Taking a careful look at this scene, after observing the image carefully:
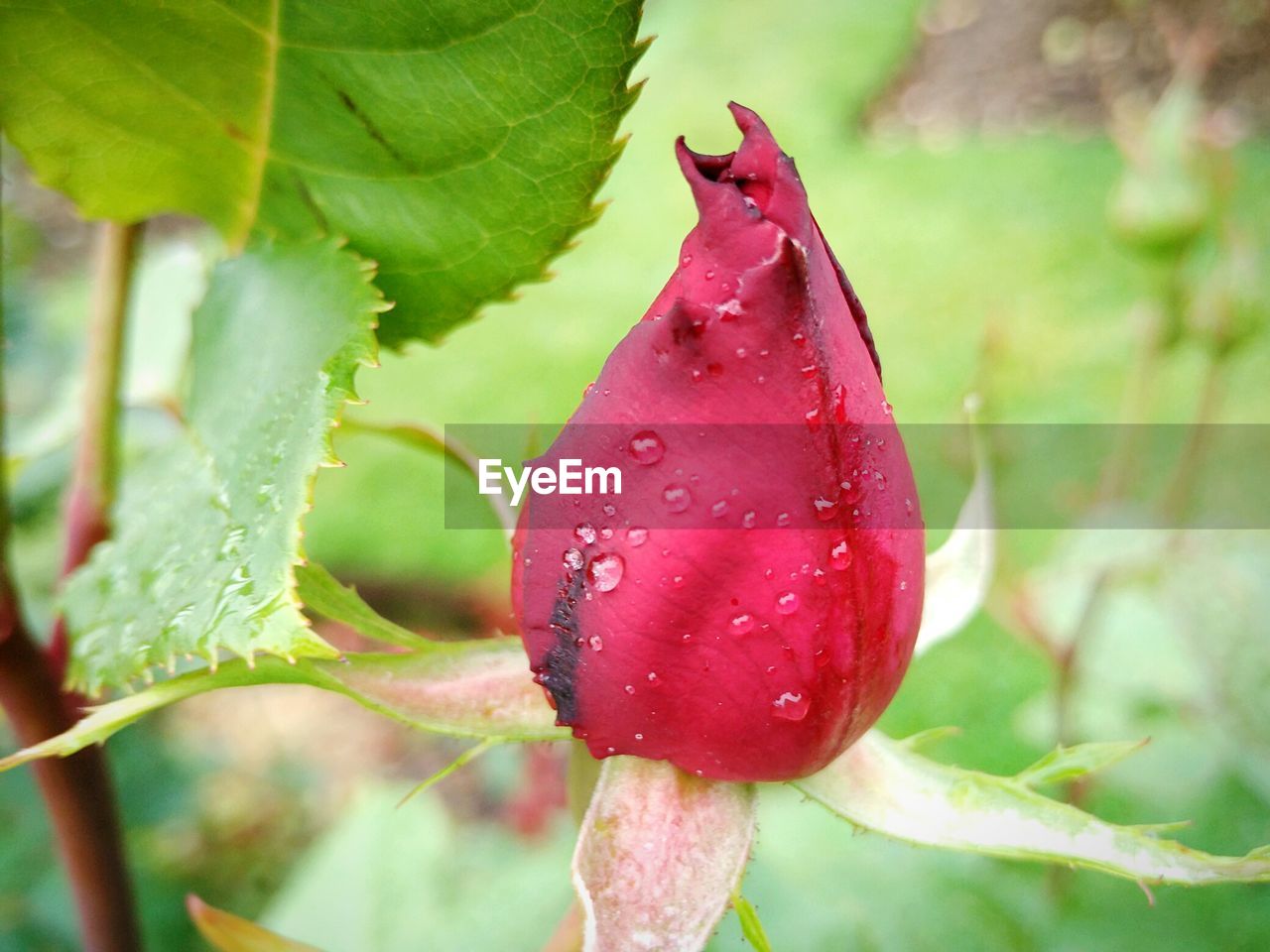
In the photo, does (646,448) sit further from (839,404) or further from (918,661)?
(918,661)

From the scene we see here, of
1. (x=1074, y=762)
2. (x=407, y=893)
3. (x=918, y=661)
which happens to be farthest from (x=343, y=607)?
(x=918, y=661)

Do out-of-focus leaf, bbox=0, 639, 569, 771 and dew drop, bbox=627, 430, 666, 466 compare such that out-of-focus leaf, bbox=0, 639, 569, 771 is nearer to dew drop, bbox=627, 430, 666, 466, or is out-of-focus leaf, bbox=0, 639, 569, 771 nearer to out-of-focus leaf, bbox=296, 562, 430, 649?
out-of-focus leaf, bbox=296, 562, 430, 649

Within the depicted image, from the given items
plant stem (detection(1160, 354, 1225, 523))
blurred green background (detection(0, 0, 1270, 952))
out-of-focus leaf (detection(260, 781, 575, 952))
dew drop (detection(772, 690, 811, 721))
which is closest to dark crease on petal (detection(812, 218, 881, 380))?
dew drop (detection(772, 690, 811, 721))

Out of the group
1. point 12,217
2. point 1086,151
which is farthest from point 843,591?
point 1086,151

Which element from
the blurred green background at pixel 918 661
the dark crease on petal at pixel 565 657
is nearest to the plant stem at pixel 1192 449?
the blurred green background at pixel 918 661

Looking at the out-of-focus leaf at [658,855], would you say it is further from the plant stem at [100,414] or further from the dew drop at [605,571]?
the plant stem at [100,414]
